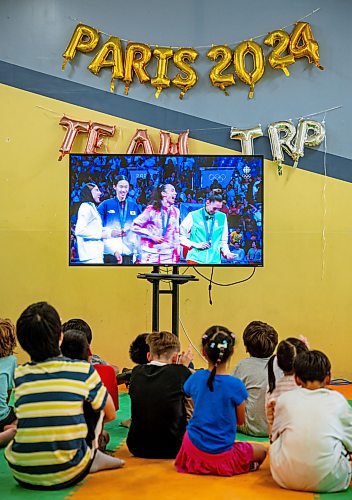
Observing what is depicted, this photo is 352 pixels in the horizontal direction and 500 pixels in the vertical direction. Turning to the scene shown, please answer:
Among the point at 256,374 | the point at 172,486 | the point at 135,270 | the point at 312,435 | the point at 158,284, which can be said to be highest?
the point at 135,270

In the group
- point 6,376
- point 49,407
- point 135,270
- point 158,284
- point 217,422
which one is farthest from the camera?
point 135,270

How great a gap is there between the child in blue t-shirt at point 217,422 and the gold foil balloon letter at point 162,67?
3676mm

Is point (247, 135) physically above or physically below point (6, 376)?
above

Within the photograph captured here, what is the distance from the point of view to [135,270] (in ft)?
22.4

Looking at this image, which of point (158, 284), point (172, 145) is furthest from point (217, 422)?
point (172, 145)

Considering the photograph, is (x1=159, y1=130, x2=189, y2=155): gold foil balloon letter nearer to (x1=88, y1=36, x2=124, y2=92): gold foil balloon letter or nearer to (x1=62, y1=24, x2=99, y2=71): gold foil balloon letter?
(x1=88, y1=36, x2=124, y2=92): gold foil balloon letter

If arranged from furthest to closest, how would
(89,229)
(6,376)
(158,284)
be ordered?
(89,229), (158,284), (6,376)

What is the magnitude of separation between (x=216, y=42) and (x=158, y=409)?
4.03 m

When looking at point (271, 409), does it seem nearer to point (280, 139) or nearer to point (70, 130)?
point (280, 139)

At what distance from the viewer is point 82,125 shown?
268 inches

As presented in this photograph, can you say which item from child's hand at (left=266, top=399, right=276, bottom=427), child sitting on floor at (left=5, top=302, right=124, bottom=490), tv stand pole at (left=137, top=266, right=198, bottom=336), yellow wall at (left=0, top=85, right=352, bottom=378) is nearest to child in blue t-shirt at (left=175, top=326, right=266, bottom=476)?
child's hand at (left=266, top=399, right=276, bottom=427)

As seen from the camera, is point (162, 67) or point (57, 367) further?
point (162, 67)

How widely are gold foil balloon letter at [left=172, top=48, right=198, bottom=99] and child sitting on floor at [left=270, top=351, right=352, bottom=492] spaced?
3.93 m

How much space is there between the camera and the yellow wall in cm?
675
